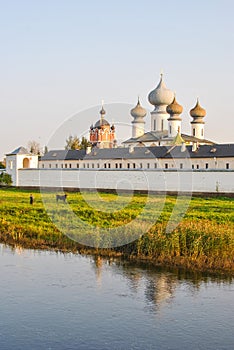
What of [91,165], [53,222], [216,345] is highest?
[91,165]

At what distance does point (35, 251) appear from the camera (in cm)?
1416

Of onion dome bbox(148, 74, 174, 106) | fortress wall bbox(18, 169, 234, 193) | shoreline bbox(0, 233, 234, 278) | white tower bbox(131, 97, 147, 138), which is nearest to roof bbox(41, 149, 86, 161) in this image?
fortress wall bbox(18, 169, 234, 193)

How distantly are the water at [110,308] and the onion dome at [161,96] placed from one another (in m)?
31.1

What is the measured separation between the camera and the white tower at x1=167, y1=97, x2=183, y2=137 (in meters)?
39.8

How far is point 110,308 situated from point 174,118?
31410 millimetres

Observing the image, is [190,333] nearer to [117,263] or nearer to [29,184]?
[117,263]

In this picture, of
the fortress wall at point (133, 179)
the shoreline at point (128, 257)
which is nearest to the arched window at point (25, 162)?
the fortress wall at point (133, 179)

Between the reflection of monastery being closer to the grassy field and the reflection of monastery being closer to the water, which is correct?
the grassy field

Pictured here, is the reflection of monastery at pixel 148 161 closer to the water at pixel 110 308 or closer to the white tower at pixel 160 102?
the white tower at pixel 160 102

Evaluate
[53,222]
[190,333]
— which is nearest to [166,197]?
[53,222]

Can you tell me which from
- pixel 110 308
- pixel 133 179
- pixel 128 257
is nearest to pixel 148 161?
pixel 133 179

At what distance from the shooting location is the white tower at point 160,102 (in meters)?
42.5

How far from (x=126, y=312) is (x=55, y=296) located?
1566mm

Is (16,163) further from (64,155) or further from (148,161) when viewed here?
(148,161)
